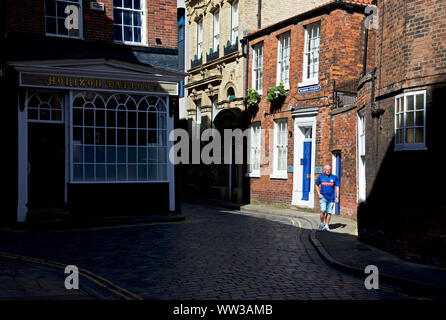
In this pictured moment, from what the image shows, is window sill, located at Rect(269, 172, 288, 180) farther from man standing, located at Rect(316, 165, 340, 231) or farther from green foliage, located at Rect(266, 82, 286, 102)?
man standing, located at Rect(316, 165, 340, 231)

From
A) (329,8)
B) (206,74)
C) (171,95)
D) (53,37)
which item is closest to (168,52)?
(171,95)

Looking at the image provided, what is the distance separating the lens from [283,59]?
20.4m

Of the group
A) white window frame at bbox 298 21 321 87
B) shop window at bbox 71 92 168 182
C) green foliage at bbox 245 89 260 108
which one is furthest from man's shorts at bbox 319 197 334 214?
green foliage at bbox 245 89 260 108

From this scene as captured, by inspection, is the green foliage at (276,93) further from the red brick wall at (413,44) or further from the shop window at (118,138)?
the red brick wall at (413,44)

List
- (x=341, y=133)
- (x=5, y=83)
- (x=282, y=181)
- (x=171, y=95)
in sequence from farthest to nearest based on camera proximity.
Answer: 1. (x=282, y=181)
2. (x=341, y=133)
3. (x=171, y=95)
4. (x=5, y=83)

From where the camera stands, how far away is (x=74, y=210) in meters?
13.8

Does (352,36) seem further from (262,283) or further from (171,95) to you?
(262,283)

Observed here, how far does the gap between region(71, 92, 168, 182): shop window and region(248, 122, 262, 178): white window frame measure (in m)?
7.55

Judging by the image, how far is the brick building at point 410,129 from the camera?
884 centimetres

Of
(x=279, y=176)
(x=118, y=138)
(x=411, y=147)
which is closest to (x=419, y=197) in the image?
(x=411, y=147)

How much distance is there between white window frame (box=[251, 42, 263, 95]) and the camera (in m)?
21.9

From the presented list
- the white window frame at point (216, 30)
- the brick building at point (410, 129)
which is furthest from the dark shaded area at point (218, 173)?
the brick building at point (410, 129)

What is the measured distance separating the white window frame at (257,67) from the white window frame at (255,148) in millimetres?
1616

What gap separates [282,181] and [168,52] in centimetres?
736
